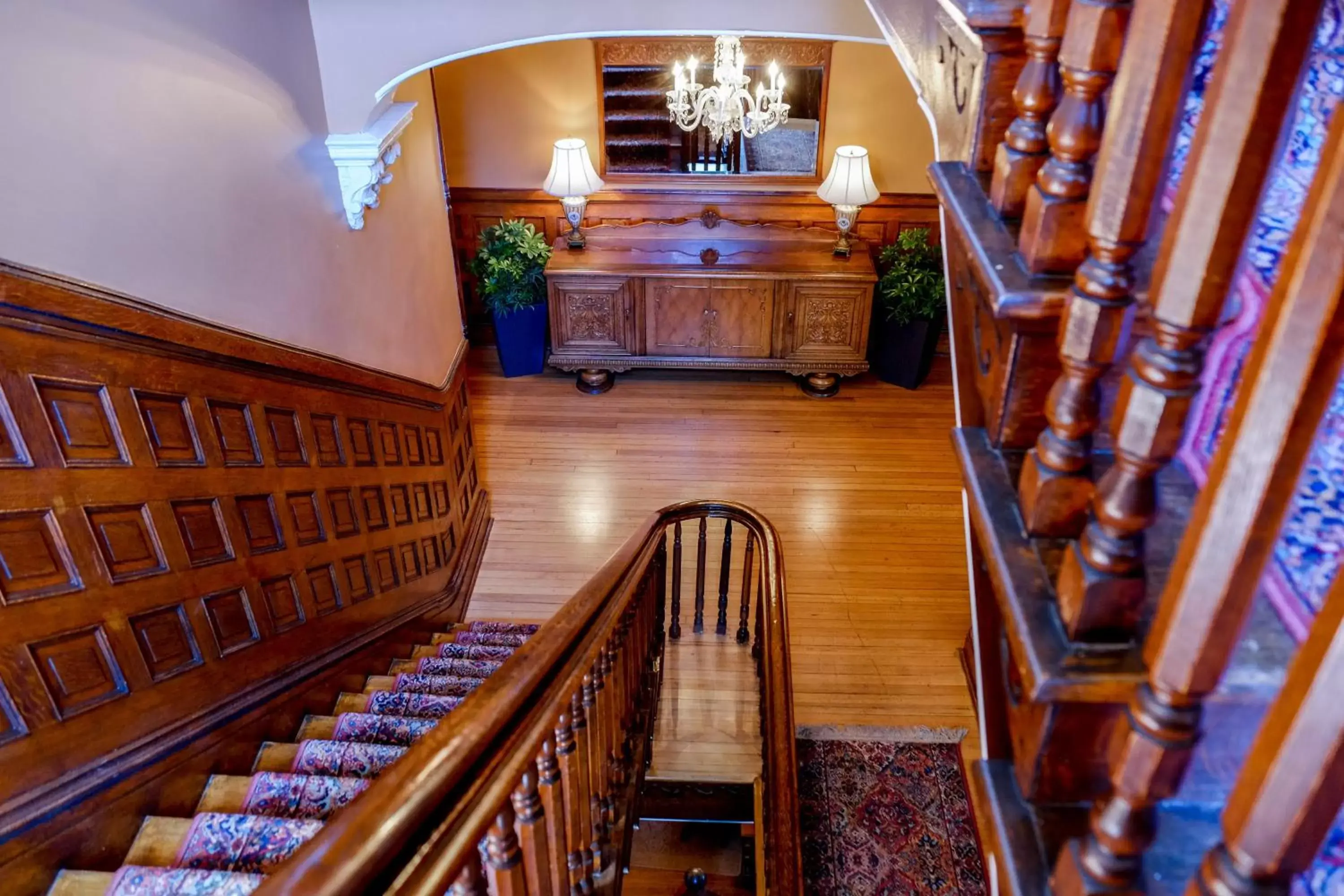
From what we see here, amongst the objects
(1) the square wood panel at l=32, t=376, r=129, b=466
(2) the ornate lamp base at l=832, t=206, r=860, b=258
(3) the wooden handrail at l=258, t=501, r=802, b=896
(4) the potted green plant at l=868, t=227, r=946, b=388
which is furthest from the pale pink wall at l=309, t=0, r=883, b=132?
(4) the potted green plant at l=868, t=227, r=946, b=388

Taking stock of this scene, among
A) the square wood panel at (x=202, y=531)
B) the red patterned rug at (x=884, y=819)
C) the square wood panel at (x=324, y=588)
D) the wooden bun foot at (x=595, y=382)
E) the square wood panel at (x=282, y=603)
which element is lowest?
the red patterned rug at (x=884, y=819)

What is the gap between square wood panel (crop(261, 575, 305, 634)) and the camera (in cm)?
268

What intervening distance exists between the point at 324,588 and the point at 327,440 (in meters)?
0.49

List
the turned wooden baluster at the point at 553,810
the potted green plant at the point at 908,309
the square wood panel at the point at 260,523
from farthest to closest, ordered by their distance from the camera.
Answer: the potted green plant at the point at 908,309, the square wood panel at the point at 260,523, the turned wooden baluster at the point at 553,810

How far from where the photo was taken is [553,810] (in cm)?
157

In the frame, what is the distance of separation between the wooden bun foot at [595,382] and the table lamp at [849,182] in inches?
74.7

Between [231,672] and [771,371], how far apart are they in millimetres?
4693

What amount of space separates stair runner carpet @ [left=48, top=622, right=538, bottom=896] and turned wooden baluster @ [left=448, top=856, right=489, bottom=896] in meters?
0.27

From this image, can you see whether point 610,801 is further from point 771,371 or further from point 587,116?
point 587,116

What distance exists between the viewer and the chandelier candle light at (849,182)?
5.77 metres

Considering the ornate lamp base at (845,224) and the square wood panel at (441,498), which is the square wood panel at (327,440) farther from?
the ornate lamp base at (845,224)

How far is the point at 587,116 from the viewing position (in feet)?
20.7

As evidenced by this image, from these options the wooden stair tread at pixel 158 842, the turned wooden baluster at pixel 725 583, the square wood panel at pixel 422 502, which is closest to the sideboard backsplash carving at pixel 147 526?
the wooden stair tread at pixel 158 842

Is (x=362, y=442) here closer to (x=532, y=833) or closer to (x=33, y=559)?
(x=33, y=559)
